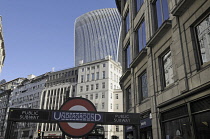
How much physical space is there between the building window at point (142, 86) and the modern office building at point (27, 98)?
74.1 m

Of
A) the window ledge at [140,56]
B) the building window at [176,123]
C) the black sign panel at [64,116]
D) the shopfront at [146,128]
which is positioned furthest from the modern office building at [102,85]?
the black sign panel at [64,116]

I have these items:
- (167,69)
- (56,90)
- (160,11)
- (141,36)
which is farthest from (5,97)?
(167,69)

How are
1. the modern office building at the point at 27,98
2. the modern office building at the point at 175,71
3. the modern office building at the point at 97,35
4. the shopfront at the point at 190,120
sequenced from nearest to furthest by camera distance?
1. the shopfront at the point at 190,120
2. the modern office building at the point at 175,71
3. the modern office building at the point at 27,98
4. the modern office building at the point at 97,35

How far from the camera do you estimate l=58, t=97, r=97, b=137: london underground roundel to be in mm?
3787

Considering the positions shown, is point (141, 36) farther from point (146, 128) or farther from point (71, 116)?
point (71, 116)

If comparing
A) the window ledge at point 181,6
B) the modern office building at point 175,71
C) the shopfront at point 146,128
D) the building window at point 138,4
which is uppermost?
the building window at point 138,4

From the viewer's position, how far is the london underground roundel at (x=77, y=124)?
3.79 meters

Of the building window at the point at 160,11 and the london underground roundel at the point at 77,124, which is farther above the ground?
the building window at the point at 160,11

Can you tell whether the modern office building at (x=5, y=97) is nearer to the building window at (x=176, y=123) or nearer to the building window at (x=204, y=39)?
the building window at (x=176, y=123)

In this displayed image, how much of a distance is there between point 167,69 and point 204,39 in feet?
12.7

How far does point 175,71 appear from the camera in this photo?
1189 centimetres

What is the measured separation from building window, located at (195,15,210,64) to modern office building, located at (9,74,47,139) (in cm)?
8260

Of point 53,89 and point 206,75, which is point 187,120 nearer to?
point 206,75

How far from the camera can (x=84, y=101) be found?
13.6 feet
